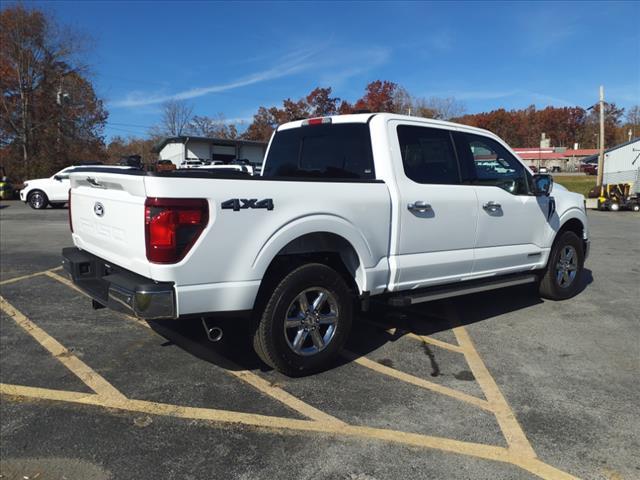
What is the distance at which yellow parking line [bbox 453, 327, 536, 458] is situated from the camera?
9.68 ft

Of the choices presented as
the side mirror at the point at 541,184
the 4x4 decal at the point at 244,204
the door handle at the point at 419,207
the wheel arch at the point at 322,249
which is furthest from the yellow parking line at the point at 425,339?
the 4x4 decal at the point at 244,204

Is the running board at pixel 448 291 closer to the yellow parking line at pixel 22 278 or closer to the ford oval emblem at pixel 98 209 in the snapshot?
the ford oval emblem at pixel 98 209

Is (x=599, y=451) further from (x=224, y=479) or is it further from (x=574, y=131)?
(x=574, y=131)

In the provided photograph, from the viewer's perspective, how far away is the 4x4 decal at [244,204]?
319 cm

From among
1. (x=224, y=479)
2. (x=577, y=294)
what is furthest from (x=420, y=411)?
(x=577, y=294)

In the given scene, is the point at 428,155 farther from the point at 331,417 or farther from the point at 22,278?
the point at 22,278

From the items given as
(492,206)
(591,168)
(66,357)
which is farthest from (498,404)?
(591,168)

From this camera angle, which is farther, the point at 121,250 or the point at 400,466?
the point at 121,250

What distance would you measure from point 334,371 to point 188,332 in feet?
5.40

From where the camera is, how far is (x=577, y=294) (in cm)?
666

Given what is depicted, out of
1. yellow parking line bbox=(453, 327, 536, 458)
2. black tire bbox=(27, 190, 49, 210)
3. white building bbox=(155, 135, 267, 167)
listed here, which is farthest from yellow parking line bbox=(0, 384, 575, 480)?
white building bbox=(155, 135, 267, 167)

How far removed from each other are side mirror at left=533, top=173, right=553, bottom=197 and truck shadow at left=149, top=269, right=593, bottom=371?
139 cm

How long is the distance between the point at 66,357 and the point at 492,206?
413 centimetres

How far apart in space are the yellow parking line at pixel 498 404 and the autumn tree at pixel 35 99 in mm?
33425
